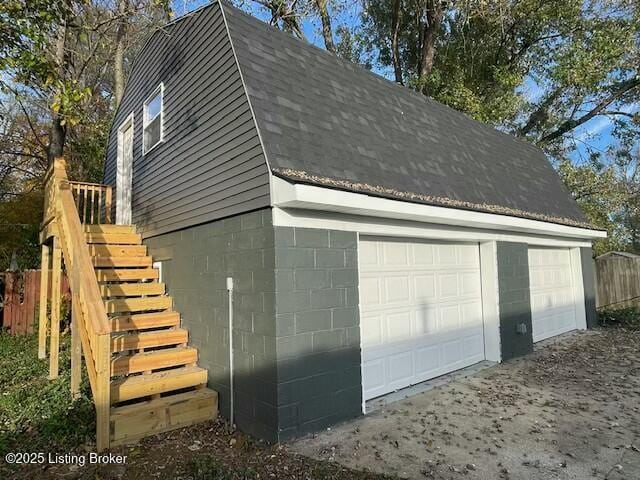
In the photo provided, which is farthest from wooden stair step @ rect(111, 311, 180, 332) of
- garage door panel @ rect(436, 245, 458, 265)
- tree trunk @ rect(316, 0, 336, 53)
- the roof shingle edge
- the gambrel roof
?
tree trunk @ rect(316, 0, 336, 53)

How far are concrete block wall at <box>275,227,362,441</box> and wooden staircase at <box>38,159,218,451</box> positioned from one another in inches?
47.4

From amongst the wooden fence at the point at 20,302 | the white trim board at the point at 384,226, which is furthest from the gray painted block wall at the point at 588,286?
the wooden fence at the point at 20,302

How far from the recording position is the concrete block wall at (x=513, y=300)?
6988 mm

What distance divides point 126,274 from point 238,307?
2.45 meters

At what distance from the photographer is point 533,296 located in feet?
27.6

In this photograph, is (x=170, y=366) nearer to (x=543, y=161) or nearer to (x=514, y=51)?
(x=543, y=161)

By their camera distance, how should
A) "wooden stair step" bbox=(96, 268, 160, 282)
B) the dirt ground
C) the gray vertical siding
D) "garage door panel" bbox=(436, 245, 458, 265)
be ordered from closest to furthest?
the dirt ground → the gray vertical siding → "wooden stair step" bbox=(96, 268, 160, 282) → "garage door panel" bbox=(436, 245, 458, 265)

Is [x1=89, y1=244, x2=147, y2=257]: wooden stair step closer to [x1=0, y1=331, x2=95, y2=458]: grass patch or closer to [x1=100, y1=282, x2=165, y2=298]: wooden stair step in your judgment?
[x1=100, y1=282, x2=165, y2=298]: wooden stair step

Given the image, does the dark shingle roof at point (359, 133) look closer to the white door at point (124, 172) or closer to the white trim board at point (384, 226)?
the white trim board at point (384, 226)

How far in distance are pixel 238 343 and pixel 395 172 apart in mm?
2882

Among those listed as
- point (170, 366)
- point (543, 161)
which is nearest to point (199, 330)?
point (170, 366)

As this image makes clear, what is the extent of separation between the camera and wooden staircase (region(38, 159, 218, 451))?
3.95 metres

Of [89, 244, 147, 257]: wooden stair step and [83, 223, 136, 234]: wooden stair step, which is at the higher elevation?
[83, 223, 136, 234]: wooden stair step

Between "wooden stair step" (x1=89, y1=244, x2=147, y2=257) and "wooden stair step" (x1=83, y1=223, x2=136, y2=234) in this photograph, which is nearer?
"wooden stair step" (x1=89, y1=244, x2=147, y2=257)
